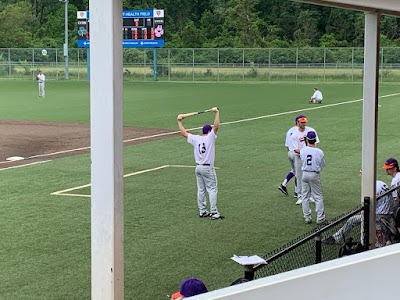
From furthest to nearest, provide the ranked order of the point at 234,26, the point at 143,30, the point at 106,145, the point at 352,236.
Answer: the point at 234,26 → the point at 143,30 → the point at 352,236 → the point at 106,145

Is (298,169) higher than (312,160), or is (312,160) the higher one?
(312,160)

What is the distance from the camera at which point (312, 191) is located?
12.4 m

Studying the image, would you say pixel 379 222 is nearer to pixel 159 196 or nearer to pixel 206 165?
pixel 206 165

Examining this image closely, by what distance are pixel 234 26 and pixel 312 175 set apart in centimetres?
7299

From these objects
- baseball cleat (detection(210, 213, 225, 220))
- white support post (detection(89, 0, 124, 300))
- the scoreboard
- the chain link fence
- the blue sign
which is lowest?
baseball cleat (detection(210, 213, 225, 220))

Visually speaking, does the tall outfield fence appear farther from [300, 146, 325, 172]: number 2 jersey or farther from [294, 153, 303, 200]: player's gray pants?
[300, 146, 325, 172]: number 2 jersey

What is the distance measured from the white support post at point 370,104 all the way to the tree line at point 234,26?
68.4 meters

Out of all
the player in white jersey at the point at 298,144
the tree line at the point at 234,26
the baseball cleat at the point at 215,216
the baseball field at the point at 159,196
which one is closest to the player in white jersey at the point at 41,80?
the baseball field at the point at 159,196

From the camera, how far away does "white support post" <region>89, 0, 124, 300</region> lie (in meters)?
5.77

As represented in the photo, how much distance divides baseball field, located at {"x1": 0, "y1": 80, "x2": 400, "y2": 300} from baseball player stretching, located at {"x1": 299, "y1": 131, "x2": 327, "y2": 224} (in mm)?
310

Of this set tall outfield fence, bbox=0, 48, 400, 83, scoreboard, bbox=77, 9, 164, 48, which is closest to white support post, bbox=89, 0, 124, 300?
scoreboard, bbox=77, 9, 164, 48

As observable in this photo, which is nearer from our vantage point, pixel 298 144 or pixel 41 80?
pixel 298 144

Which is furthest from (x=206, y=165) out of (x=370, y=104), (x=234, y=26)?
(x=234, y=26)

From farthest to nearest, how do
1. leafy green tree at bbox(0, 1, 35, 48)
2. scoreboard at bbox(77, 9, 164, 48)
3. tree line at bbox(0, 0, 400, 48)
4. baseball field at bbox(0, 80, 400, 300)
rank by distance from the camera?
leafy green tree at bbox(0, 1, 35, 48) → tree line at bbox(0, 0, 400, 48) → scoreboard at bbox(77, 9, 164, 48) → baseball field at bbox(0, 80, 400, 300)
